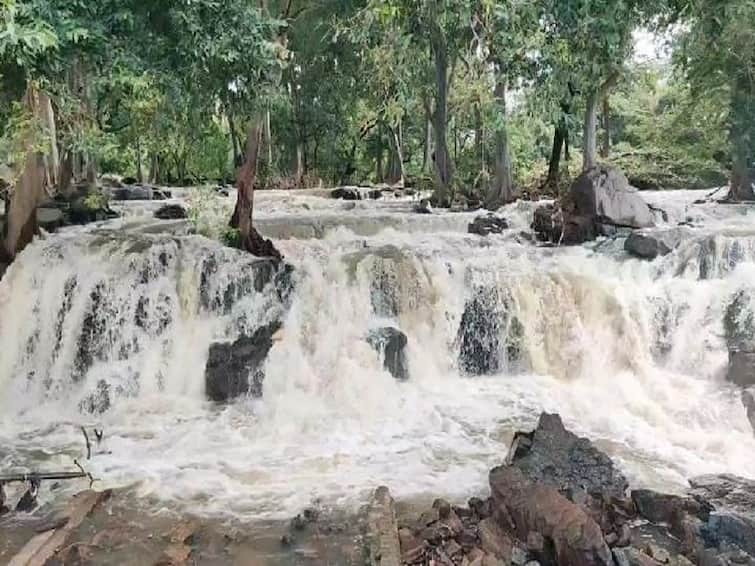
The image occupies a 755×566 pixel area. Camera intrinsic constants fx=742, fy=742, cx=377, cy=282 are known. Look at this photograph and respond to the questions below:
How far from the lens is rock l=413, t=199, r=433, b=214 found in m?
17.3

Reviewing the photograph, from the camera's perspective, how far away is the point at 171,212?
16.2 metres

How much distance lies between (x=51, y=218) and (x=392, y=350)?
307 inches

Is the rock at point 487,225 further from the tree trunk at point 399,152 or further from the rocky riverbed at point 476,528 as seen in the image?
the tree trunk at point 399,152

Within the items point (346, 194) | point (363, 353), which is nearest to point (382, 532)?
point (363, 353)

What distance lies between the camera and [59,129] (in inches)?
329

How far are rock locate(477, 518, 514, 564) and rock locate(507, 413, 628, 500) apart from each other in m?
0.69

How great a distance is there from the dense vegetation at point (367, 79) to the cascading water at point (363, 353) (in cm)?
146

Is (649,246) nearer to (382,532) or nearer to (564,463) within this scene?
(564,463)

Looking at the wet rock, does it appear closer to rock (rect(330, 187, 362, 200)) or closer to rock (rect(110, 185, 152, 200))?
rock (rect(330, 187, 362, 200))

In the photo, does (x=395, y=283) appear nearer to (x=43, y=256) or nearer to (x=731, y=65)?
(x=43, y=256)

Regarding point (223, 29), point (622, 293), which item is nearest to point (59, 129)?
point (223, 29)

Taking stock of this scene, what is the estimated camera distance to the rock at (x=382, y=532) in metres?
4.88

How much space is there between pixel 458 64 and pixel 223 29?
14.8 metres

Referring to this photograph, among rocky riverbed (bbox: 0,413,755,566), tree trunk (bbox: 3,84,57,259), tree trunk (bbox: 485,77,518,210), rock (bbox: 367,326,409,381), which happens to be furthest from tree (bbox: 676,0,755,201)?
tree trunk (bbox: 3,84,57,259)
